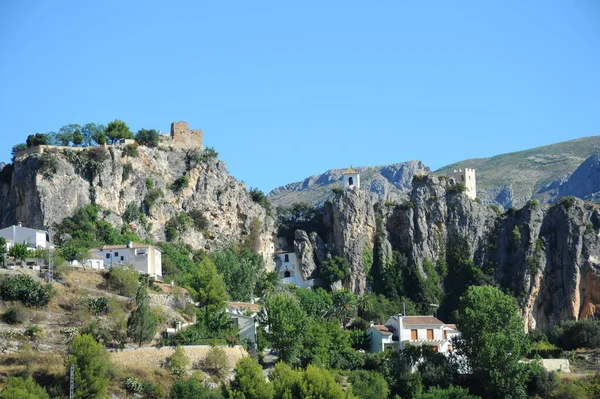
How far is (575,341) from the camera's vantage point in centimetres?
9206

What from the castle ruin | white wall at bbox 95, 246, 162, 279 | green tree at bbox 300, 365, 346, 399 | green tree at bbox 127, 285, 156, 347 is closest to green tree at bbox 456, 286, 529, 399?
green tree at bbox 300, 365, 346, 399

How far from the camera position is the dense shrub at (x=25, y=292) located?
74.6m

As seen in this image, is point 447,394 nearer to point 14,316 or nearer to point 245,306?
point 245,306

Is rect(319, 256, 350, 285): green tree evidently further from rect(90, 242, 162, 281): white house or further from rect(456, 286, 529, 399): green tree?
rect(456, 286, 529, 399): green tree

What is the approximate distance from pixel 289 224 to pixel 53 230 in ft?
99.9

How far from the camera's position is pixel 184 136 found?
117m

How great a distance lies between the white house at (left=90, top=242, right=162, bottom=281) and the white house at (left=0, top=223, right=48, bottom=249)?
4367 millimetres

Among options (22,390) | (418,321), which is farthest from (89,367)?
(418,321)

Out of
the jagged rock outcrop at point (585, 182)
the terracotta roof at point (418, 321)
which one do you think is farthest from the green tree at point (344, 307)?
the jagged rock outcrop at point (585, 182)

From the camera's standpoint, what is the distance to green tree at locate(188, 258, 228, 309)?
85.2m

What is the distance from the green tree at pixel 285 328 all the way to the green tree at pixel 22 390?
20917 mm

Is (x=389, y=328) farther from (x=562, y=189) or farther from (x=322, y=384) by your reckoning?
(x=562, y=189)

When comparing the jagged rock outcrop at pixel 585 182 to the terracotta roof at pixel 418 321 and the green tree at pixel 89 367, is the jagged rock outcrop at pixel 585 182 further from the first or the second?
the green tree at pixel 89 367

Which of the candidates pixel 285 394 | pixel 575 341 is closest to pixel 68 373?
pixel 285 394
